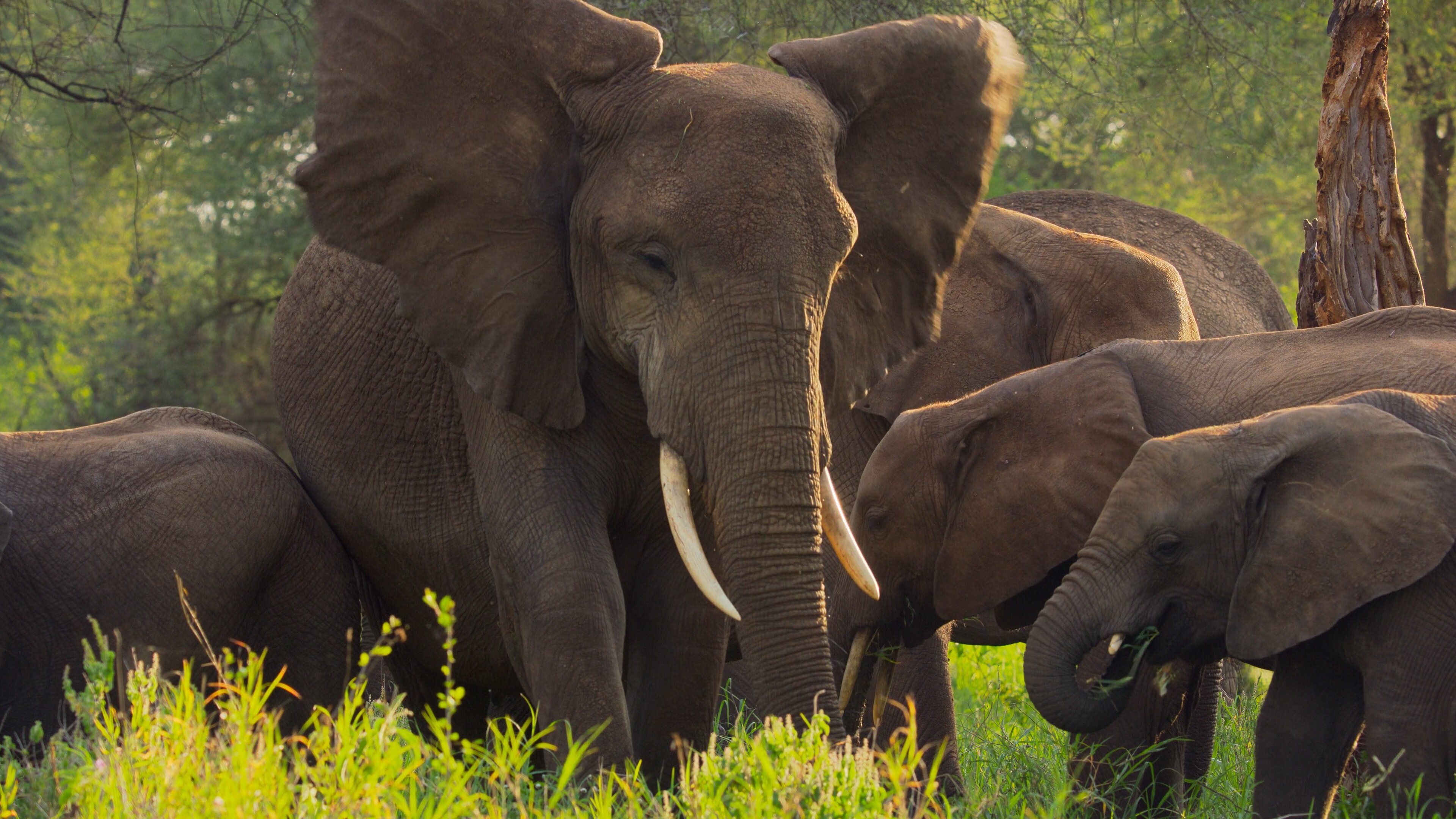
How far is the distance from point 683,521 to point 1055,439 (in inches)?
53.1

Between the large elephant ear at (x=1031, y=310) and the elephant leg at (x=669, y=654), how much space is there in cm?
192

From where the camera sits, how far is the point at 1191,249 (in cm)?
817

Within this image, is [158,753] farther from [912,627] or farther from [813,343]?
[912,627]

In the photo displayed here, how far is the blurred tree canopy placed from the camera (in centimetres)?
919

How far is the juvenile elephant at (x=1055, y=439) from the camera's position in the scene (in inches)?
189

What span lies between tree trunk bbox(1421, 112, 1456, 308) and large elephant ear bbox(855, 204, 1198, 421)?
6284 mm

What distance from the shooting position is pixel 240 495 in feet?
17.7

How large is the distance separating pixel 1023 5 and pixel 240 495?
5.56 meters

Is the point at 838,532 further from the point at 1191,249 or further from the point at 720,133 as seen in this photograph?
the point at 1191,249

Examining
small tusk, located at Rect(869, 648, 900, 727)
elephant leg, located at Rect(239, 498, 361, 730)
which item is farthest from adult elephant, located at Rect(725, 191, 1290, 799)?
elephant leg, located at Rect(239, 498, 361, 730)

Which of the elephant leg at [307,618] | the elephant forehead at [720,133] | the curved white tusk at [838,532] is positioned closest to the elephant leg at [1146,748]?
the curved white tusk at [838,532]

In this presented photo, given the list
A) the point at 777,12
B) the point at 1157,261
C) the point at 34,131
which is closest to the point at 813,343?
the point at 1157,261

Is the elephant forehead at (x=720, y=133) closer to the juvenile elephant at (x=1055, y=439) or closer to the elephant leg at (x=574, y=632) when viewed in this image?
the elephant leg at (x=574, y=632)

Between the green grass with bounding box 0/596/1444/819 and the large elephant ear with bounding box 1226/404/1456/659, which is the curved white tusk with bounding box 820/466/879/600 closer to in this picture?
the green grass with bounding box 0/596/1444/819
